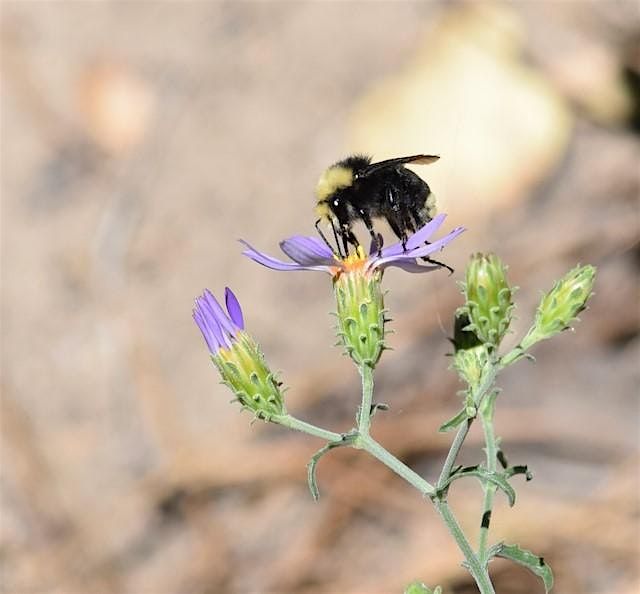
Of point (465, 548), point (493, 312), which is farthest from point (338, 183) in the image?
point (465, 548)

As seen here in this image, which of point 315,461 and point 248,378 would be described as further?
point 248,378

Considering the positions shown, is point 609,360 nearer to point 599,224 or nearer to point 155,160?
point 599,224

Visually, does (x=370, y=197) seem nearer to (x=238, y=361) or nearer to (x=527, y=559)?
(x=238, y=361)

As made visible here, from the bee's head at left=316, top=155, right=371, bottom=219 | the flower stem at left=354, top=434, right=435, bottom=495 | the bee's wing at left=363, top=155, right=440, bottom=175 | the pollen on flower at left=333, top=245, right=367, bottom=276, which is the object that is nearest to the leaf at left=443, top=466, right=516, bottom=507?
the flower stem at left=354, top=434, right=435, bottom=495

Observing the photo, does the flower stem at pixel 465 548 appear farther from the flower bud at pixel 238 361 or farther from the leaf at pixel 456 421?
the flower bud at pixel 238 361

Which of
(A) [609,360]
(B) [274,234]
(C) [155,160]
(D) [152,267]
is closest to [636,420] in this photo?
(A) [609,360]

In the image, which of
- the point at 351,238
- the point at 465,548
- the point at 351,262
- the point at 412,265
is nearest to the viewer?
the point at 465,548
